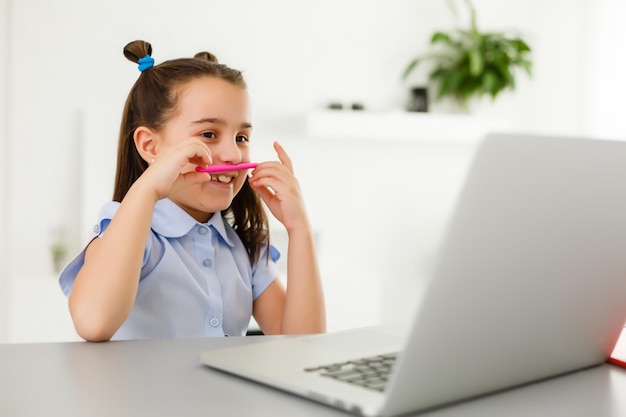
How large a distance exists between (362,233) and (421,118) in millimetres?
608

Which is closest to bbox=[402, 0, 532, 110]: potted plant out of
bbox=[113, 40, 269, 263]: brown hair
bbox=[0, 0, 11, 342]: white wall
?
bbox=[0, 0, 11, 342]: white wall

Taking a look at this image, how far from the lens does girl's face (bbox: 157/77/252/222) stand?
1376 mm

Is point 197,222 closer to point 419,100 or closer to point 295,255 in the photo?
point 295,255

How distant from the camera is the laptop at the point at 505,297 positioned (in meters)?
0.55

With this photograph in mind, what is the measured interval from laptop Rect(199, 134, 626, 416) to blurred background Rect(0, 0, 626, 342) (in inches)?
96.3

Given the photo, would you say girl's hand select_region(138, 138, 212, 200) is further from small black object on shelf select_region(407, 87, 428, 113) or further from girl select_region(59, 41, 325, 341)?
small black object on shelf select_region(407, 87, 428, 113)

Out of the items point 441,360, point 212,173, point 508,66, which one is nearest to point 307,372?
point 441,360

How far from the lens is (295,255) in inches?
54.9

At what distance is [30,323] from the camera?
9.57ft

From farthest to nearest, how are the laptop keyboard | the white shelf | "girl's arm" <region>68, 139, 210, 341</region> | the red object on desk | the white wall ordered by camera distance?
1. the white shelf
2. the white wall
3. "girl's arm" <region>68, 139, 210, 341</region>
4. the red object on desk
5. the laptop keyboard

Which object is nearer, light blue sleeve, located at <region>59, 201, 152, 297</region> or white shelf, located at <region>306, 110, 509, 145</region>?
light blue sleeve, located at <region>59, 201, 152, 297</region>

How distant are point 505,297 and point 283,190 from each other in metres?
0.79

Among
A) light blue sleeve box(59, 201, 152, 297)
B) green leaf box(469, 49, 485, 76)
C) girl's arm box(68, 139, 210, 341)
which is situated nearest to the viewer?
girl's arm box(68, 139, 210, 341)

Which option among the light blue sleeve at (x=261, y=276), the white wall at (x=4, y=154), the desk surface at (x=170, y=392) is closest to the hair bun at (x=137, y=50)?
the light blue sleeve at (x=261, y=276)
